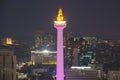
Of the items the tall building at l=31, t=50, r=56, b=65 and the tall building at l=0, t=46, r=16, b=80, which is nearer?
the tall building at l=0, t=46, r=16, b=80

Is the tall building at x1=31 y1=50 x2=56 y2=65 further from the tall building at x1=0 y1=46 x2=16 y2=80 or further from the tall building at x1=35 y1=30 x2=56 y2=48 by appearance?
the tall building at x1=0 y1=46 x2=16 y2=80

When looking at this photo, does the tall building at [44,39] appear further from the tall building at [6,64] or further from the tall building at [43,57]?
the tall building at [6,64]

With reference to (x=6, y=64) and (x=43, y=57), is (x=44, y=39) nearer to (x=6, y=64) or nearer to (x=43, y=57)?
(x=43, y=57)

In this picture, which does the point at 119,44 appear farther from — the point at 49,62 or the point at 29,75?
the point at 29,75

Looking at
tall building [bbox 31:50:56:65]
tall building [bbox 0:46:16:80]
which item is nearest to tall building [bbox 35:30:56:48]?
tall building [bbox 31:50:56:65]

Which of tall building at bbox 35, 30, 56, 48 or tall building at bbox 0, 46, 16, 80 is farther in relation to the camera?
tall building at bbox 35, 30, 56, 48

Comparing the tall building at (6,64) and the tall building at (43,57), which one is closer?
the tall building at (6,64)

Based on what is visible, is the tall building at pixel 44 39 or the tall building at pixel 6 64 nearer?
the tall building at pixel 6 64

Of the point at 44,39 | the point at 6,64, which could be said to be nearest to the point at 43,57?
the point at 44,39

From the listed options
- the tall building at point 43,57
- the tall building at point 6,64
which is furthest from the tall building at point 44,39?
the tall building at point 6,64

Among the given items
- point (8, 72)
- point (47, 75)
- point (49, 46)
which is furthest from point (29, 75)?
point (49, 46)

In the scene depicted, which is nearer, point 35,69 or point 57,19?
point 57,19
